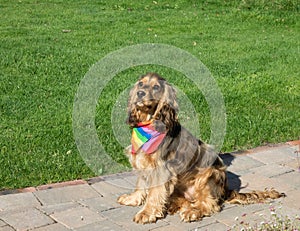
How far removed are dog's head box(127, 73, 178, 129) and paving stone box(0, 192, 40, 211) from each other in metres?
1.22

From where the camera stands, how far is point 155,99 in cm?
458

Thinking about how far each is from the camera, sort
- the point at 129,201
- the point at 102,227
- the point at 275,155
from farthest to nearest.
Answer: the point at 275,155 → the point at 129,201 → the point at 102,227

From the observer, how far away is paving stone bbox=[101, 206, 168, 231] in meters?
4.68

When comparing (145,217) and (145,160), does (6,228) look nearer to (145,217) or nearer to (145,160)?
(145,217)

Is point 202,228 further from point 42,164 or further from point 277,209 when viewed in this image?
point 42,164

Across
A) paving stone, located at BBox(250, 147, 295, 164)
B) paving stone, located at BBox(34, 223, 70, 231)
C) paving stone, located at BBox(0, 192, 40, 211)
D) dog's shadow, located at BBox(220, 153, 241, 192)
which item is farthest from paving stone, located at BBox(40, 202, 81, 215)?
paving stone, located at BBox(250, 147, 295, 164)

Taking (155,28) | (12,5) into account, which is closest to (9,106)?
(155,28)

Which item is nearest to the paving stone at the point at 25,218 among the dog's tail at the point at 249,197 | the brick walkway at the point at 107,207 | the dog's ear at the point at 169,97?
the brick walkway at the point at 107,207

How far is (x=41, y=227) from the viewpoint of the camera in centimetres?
460

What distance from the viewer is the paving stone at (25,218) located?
15.2 ft

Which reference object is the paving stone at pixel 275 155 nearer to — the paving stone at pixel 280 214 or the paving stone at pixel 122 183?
the paving stone at pixel 280 214

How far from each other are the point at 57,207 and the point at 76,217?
0.84 feet

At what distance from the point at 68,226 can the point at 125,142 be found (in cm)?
147

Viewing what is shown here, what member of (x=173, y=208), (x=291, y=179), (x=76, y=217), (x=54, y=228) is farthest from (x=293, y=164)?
(x=54, y=228)
